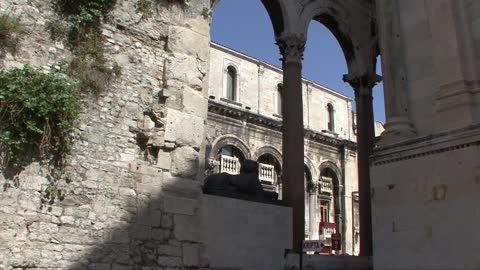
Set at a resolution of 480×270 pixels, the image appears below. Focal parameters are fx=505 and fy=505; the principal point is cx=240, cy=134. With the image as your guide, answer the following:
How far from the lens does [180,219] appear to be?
8.43 meters

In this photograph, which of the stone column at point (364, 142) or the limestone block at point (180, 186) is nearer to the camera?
the limestone block at point (180, 186)

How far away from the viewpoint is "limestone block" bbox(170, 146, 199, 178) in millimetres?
8578

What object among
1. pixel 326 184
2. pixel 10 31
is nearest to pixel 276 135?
pixel 326 184

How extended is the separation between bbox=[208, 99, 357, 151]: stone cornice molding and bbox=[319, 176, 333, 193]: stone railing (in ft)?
7.21

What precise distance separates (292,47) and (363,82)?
3.20 meters

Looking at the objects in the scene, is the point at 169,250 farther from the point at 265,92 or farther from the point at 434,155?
the point at 265,92

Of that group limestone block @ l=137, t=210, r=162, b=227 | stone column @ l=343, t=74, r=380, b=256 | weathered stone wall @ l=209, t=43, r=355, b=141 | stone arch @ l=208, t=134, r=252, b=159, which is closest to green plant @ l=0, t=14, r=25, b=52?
limestone block @ l=137, t=210, r=162, b=227

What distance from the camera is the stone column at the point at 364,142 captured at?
1406 cm

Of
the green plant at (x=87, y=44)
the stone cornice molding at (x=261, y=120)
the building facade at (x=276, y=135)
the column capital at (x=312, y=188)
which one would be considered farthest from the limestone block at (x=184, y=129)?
the column capital at (x=312, y=188)

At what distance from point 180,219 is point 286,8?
7247mm

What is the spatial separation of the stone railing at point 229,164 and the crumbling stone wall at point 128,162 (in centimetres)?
1715

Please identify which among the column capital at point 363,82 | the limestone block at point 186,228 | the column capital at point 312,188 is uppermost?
the column capital at point 363,82

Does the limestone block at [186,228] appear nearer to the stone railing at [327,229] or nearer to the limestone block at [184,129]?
the limestone block at [184,129]

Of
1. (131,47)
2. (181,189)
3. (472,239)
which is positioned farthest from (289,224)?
(131,47)
